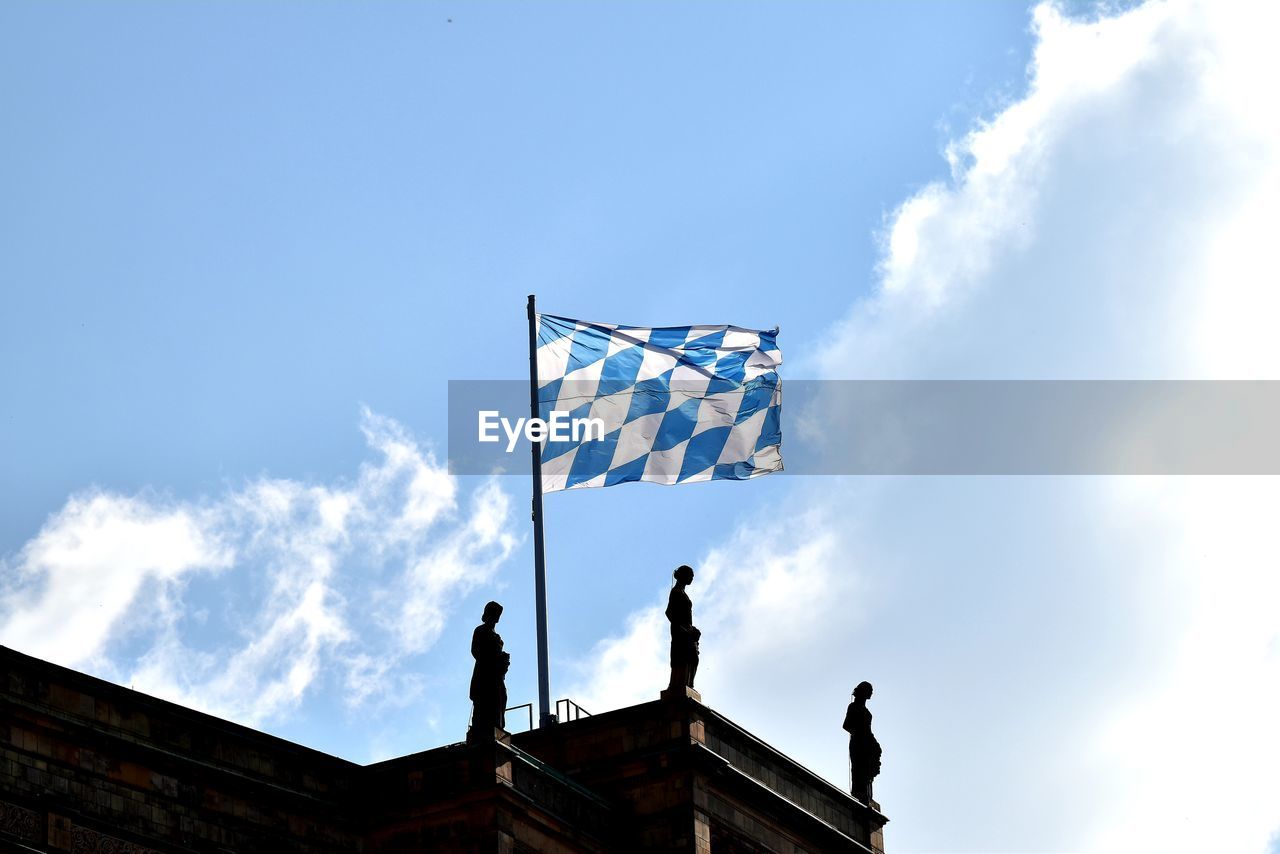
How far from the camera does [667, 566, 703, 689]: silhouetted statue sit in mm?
48062

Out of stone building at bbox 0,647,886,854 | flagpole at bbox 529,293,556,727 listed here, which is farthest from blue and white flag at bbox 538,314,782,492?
stone building at bbox 0,647,886,854

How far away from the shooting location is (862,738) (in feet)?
177

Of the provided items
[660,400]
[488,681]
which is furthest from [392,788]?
[660,400]

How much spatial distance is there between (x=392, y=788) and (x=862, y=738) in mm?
12083

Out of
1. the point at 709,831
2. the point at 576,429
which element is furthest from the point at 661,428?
the point at 709,831

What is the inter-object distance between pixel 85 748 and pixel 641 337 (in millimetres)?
16662

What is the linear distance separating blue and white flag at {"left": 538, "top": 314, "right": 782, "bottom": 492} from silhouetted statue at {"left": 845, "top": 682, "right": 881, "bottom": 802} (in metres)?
4.77

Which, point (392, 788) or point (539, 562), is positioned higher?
point (539, 562)

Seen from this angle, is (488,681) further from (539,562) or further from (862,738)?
(862,738)

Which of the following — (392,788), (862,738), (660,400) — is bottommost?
(392,788)

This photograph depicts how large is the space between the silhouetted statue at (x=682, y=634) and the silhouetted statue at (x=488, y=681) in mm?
3789

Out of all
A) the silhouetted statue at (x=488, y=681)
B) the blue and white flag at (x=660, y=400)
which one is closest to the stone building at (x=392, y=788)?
the silhouetted statue at (x=488, y=681)

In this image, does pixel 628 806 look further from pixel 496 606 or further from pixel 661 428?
pixel 661 428

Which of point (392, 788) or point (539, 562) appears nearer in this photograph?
point (392, 788)
